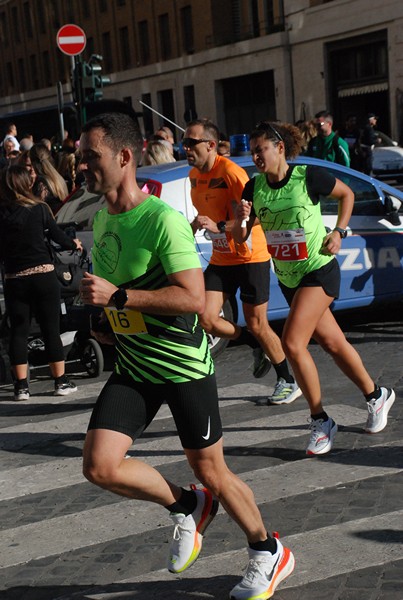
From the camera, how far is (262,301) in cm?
735

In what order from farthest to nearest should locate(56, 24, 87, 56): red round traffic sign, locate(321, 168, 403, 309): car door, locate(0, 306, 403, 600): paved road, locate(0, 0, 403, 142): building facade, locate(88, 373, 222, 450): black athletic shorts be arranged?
locate(0, 0, 403, 142): building facade, locate(56, 24, 87, 56): red round traffic sign, locate(321, 168, 403, 309): car door, locate(0, 306, 403, 600): paved road, locate(88, 373, 222, 450): black athletic shorts

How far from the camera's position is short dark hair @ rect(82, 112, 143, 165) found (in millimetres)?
3940

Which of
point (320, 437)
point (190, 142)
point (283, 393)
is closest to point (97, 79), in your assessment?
point (190, 142)

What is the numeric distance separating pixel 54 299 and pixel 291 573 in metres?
4.28

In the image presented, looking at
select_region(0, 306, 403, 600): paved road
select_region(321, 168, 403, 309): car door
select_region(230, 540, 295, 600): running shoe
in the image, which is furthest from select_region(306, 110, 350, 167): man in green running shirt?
select_region(230, 540, 295, 600): running shoe

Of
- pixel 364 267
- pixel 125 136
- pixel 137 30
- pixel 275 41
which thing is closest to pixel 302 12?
pixel 275 41

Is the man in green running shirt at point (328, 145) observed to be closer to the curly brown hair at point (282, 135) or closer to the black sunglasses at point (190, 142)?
the black sunglasses at point (190, 142)

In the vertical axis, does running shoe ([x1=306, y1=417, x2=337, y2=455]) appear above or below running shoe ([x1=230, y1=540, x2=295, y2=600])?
below

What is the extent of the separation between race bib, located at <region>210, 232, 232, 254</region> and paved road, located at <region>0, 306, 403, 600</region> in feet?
3.52

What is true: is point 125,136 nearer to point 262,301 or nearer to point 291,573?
point 291,573

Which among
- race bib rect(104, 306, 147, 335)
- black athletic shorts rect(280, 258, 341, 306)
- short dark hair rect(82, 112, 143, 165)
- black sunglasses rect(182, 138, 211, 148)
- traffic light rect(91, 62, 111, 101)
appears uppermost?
traffic light rect(91, 62, 111, 101)

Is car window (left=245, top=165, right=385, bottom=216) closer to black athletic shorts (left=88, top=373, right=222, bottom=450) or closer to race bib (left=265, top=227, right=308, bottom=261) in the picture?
race bib (left=265, top=227, right=308, bottom=261)

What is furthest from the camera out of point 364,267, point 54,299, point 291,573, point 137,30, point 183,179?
point 137,30

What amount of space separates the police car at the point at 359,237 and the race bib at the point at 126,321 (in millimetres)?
4930
